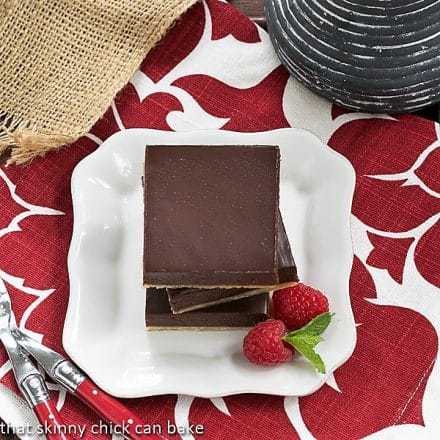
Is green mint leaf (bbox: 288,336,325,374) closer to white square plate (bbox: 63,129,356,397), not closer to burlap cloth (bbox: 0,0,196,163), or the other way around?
white square plate (bbox: 63,129,356,397)

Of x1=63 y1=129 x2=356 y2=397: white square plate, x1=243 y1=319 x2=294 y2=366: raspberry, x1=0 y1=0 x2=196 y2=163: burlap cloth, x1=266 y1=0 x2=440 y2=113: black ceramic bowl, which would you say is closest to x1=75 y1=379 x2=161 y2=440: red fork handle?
x1=63 y1=129 x2=356 y2=397: white square plate

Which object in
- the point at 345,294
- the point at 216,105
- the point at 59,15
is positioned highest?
the point at 59,15

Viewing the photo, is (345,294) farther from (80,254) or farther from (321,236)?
(80,254)

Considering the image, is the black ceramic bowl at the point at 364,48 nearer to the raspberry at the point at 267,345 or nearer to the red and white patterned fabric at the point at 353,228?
the red and white patterned fabric at the point at 353,228

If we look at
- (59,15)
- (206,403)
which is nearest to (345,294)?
(206,403)

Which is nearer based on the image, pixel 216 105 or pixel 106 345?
pixel 106 345

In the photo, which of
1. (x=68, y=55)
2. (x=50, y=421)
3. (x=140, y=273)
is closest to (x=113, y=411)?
(x=50, y=421)

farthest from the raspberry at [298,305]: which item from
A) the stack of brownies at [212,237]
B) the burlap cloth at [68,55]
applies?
the burlap cloth at [68,55]
